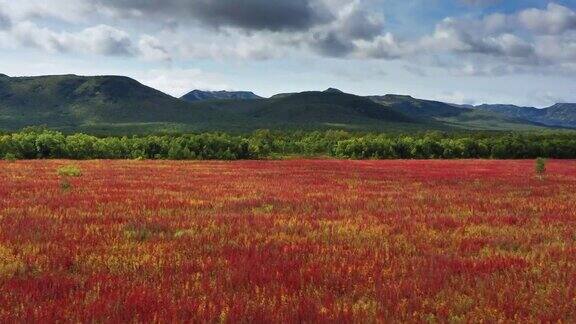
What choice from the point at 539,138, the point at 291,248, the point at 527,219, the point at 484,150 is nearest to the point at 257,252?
the point at 291,248

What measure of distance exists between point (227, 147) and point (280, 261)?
66.1 metres

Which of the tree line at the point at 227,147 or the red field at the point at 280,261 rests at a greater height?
the red field at the point at 280,261

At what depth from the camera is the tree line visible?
65.4 metres

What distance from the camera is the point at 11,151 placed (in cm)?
6303

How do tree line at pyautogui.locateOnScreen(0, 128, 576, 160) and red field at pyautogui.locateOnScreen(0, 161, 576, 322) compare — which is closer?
red field at pyautogui.locateOnScreen(0, 161, 576, 322)

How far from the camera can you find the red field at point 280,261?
20.5ft

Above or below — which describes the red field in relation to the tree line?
above

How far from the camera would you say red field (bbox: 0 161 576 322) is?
625 centimetres

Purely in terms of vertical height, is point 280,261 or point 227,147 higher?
point 280,261

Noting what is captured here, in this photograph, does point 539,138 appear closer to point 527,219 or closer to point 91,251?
point 527,219

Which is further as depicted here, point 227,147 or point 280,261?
point 227,147

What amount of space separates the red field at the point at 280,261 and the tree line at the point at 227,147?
50731 mm

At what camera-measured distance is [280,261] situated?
8711mm

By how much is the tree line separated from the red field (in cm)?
5073
